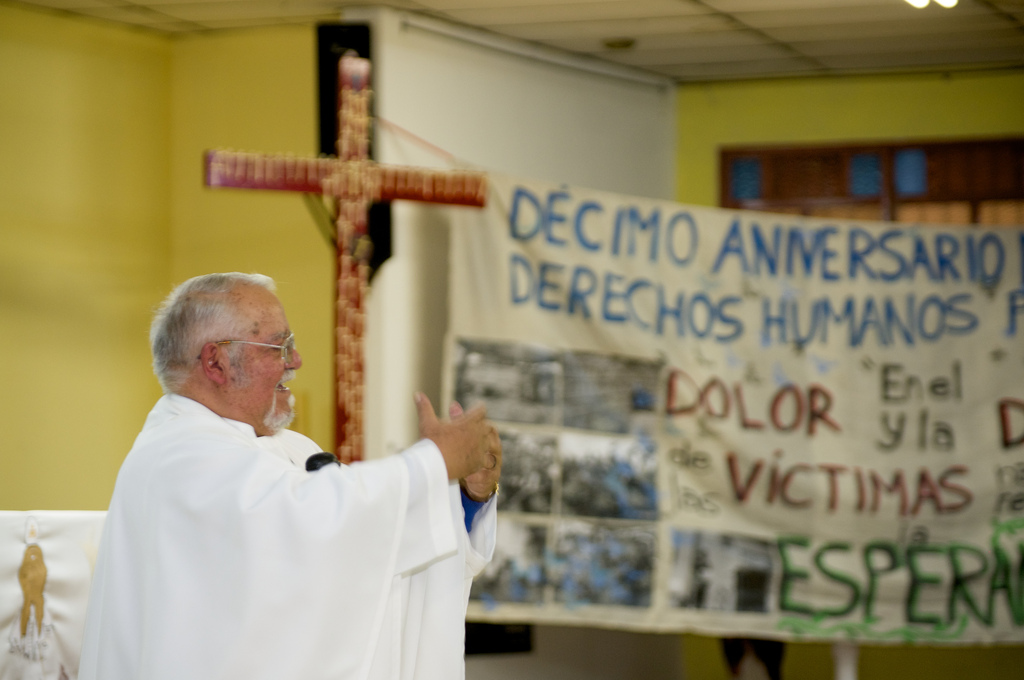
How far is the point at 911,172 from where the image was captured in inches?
237

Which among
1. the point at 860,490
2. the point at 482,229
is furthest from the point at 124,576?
the point at 860,490

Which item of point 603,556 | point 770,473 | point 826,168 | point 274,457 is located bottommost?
point 603,556

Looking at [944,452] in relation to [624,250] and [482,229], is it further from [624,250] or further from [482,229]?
[482,229]

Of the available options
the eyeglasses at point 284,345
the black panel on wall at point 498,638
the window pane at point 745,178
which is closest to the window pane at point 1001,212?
the window pane at point 745,178

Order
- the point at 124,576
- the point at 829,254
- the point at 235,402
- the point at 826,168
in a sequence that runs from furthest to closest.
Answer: the point at 826,168, the point at 829,254, the point at 235,402, the point at 124,576

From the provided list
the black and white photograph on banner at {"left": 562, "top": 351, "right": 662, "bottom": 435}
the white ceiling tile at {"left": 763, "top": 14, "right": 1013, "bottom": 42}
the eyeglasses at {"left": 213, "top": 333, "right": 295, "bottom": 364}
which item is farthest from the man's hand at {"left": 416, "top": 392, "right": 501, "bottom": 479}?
the white ceiling tile at {"left": 763, "top": 14, "right": 1013, "bottom": 42}

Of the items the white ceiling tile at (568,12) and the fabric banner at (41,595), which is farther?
the white ceiling tile at (568,12)

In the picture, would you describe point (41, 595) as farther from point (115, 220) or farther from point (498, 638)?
point (498, 638)

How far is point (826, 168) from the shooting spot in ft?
20.1

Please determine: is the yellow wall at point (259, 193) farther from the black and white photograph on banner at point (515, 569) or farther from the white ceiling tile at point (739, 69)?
the white ceiling tile at point (739, 69)

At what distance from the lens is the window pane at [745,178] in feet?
20.5

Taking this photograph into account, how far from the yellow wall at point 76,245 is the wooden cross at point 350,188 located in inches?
46.9

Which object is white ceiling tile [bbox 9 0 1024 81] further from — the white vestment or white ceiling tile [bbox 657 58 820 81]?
the white vestment

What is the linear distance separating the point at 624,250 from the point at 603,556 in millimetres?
1208
